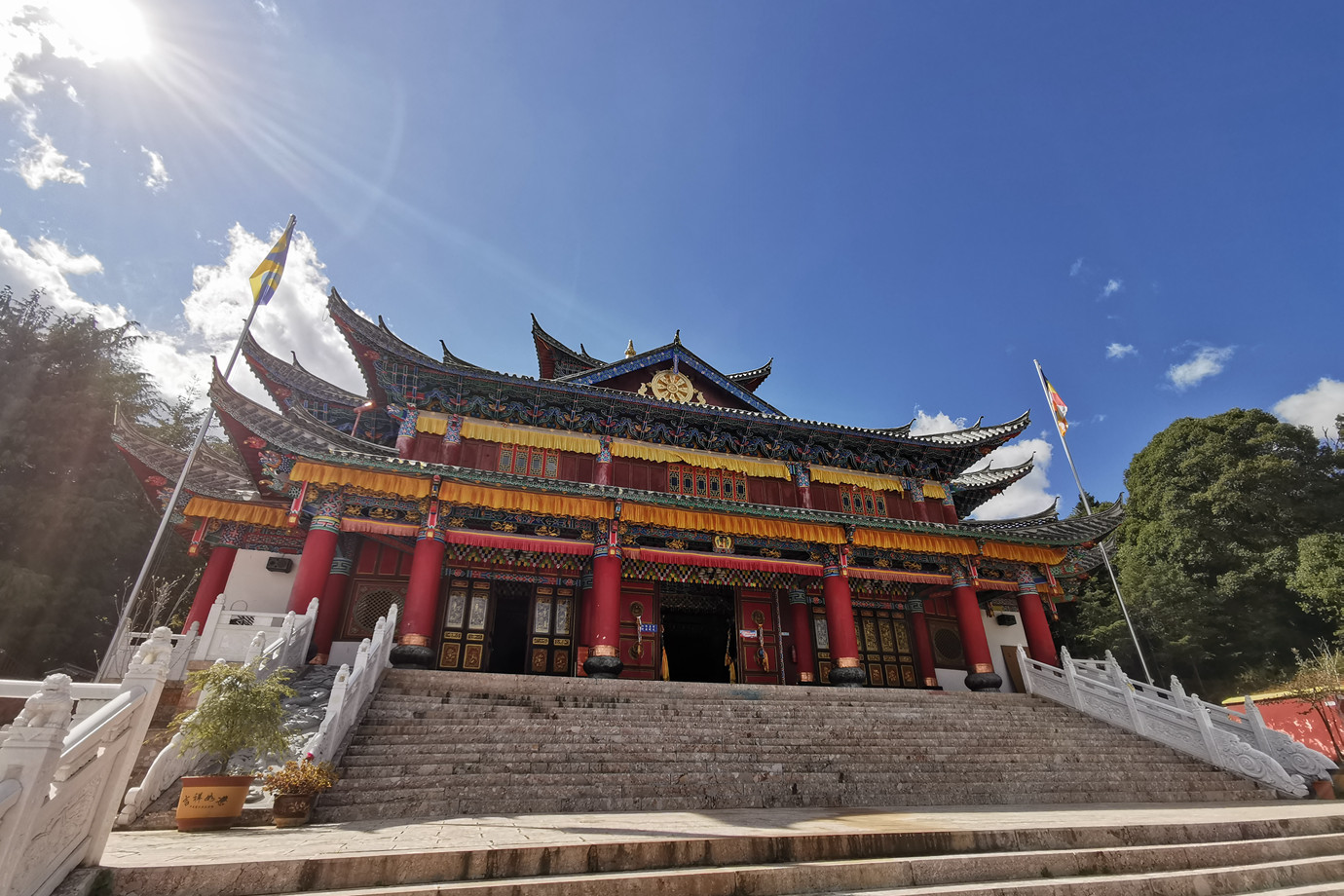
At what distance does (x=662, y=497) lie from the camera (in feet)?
46.6

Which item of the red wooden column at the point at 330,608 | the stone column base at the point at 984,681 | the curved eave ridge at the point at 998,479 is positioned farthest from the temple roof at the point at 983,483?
the red wooden column at the point at 330,608

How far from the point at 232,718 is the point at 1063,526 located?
1897 cm

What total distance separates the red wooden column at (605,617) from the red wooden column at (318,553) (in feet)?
17.6

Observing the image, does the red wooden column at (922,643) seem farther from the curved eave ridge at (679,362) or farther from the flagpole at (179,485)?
the flagpole at (179,485)

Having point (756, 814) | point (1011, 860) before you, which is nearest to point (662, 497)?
point (756, 814)

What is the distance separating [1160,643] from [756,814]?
31887 millimetres

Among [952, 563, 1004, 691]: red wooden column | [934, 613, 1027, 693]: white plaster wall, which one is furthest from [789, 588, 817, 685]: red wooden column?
[952, 563, 1004, 691]: red wooden column

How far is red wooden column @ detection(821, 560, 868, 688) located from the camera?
14312mm

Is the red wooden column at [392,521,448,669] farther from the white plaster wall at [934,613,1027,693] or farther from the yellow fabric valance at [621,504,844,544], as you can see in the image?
the white plaster wall at [934,613,1027,693]

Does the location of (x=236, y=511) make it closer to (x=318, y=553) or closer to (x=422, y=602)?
(x=318, y=553)

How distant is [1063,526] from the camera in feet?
56.5

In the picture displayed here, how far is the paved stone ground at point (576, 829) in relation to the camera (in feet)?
13.9

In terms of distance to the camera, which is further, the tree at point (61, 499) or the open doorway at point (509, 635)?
the tree at point (61, 499)

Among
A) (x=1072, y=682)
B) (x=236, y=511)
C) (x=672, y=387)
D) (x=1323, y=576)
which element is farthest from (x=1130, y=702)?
(x=1323, y=576)
